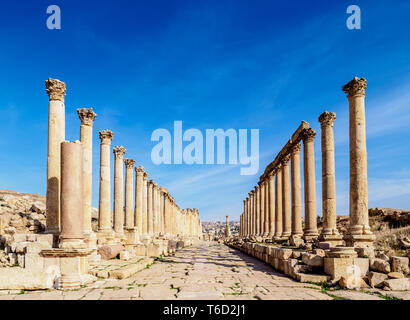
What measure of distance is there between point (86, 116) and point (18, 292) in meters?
8.53

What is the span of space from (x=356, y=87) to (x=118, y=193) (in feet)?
49.0

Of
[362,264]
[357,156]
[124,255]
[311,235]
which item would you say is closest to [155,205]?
[124,255]

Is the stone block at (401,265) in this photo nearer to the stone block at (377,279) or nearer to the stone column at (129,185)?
the stone block at (377,279)

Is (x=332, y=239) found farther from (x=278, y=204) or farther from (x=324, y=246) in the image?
(x=278, y=204)

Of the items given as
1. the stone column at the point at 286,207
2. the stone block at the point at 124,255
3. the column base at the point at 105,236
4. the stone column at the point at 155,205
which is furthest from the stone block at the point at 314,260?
the stone column at the point at 155,205

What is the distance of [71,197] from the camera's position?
9977 mm

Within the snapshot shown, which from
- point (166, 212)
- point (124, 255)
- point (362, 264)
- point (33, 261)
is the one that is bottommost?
point (124, 255)

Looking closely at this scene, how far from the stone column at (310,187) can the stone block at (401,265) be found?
31.5ft

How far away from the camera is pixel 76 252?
9.34 m

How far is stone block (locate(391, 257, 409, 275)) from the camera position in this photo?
9.04 m

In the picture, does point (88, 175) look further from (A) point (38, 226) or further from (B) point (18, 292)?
(B) point (18, 292)

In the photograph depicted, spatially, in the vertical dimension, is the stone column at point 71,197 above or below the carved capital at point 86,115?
below

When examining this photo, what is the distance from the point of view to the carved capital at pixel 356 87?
13.0 metres
